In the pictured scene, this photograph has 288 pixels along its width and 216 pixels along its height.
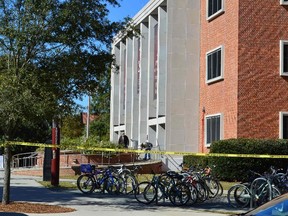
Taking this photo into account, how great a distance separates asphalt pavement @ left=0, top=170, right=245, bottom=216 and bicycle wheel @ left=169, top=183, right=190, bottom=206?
8.4 inches

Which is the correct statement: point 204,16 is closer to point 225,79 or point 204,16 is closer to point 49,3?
point 225,79

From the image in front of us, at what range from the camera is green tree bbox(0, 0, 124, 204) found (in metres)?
13.5

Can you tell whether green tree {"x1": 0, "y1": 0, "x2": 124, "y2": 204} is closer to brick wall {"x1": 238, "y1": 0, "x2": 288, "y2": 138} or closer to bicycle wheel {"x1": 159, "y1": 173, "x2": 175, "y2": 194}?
bicycle wheel {"x1": 159, "y1": 173, "x2": 175, "y2": 194}

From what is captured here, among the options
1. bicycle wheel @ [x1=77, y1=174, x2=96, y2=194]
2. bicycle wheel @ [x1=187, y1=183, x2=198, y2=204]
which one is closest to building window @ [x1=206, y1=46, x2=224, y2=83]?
bicycle wheel @ [x1=77, y1=174, x2=96, y2=194]

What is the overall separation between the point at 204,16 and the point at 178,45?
3637 millimetres

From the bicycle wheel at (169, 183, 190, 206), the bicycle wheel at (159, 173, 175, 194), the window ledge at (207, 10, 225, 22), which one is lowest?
the bicycle wheel at (169, 183, 190, 206)

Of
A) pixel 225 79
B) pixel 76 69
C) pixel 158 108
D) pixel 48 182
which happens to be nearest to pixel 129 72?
pixel 158 108

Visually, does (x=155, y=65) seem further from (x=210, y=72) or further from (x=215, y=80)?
(x=215, y=80)

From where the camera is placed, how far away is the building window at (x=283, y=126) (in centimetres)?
2550

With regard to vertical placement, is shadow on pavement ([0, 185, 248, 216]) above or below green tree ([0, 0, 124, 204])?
below

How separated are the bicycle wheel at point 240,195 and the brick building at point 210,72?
5.32 metres

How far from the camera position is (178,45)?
33312 millimetres

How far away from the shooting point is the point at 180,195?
1628cm

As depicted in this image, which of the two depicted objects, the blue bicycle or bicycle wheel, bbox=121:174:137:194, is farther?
the blue bicycle
